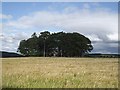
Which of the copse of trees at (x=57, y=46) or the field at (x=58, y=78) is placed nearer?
the field at (x=58, y=78)

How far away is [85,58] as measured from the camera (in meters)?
29.3

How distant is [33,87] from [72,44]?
1828cm

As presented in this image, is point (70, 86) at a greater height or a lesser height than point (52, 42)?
lesser

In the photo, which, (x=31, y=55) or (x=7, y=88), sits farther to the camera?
(x=31, y=55)

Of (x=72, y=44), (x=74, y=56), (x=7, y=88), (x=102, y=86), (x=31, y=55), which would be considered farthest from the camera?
(x=31, y=55)

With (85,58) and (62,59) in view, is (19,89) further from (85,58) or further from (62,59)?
(85,58)

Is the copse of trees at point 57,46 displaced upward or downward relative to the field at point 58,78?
upward

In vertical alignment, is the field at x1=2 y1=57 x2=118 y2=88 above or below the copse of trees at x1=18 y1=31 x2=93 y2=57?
below

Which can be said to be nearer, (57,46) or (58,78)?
(58,78)

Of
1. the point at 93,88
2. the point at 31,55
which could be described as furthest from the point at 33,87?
the point at 31,55

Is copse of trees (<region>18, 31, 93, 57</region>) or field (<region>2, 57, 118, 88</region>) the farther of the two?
copse of trees (<region>18, 31, 93, 57</region>)

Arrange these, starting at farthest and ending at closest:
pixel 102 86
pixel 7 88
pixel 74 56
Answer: pixel 74 56 → pixel 102 86 → pixel 7 88

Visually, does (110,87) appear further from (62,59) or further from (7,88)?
(62,59)

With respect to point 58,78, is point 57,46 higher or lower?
higher
